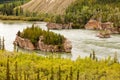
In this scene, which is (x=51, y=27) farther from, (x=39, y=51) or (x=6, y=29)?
(x=39, y=51)

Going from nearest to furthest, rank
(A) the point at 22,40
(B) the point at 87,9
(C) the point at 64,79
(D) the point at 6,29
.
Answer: (C) the point at 64,79
(A) the point at 22,40
(D) the point at 6,29
(B) the point at 87,9

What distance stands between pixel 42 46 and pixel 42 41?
5.88ft

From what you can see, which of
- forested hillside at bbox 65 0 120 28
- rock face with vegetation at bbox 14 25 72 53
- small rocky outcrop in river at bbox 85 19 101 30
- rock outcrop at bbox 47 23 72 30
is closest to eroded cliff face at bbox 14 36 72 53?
rock face with vegetation at bbox 14 25 72 53

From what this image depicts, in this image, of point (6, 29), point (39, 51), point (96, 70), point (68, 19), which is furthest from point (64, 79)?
point (68, 19)

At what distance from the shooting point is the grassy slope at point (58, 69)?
64.8m

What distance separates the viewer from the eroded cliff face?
348 ft

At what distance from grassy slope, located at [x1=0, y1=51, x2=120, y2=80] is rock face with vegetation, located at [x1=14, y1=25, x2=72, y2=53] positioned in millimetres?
30473

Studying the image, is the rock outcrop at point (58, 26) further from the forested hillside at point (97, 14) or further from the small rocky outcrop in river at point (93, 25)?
the small rocky outcrop in river at point (93, 25)

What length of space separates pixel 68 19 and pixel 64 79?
108 m

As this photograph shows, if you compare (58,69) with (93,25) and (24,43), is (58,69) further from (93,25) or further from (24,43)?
(93,25)

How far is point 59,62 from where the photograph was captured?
242ft

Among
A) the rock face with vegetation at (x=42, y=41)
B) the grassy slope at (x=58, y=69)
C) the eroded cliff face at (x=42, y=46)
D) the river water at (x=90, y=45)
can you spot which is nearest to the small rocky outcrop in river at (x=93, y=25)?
the river water at (x=90, y=45)

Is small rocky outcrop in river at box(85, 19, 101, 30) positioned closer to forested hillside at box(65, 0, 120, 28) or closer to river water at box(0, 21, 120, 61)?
forested hillside at box(65, 0, 120, 28)

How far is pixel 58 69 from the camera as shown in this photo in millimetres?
67500
